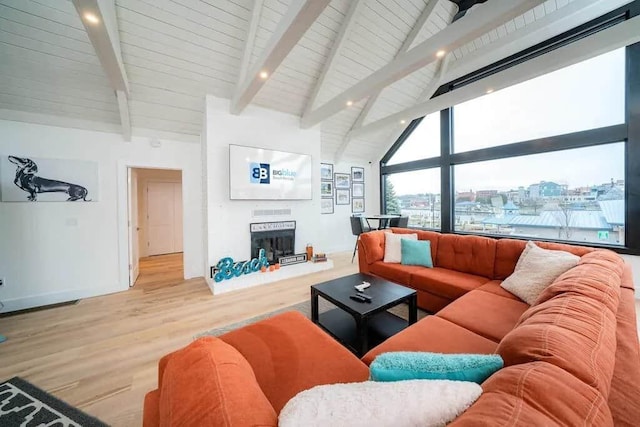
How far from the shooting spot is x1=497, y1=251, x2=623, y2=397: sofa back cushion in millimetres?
612

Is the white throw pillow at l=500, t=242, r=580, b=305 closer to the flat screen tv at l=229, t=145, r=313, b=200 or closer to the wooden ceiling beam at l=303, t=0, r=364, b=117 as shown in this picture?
the flat screen tv at l=229, t=145, r=313, b=200

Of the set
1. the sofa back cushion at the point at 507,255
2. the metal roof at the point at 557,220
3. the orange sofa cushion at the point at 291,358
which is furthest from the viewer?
the metal roof at the point at 557,220

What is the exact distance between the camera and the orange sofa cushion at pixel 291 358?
99 centimetres

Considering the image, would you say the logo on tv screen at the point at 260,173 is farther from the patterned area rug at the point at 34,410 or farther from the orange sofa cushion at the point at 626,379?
the orange sofa cushion at the point at 626,379

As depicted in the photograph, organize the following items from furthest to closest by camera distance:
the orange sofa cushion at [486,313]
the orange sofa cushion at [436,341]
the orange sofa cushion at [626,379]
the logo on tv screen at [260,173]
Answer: the logo on tv screen at [260,173], the orange sofa cushion at [486,313], the orange sofa cushion at [436,341], the orange sofa cushion at [626,379]

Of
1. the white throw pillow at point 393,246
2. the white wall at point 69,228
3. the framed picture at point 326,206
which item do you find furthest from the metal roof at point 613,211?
the white wall at point 69,228

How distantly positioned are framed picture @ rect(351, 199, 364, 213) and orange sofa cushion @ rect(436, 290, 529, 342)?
166 inches

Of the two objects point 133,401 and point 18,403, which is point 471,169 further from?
point 18,403

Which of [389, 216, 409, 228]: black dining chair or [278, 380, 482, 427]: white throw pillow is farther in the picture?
[389, 216, 409, 228]: black dining chair

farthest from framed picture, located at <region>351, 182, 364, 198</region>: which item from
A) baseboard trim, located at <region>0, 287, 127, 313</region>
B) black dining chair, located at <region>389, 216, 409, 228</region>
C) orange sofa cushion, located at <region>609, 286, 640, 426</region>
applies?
orange sofa cushion, located at <region>609, 286, 640, 426</region>

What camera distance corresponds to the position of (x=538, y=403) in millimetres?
492

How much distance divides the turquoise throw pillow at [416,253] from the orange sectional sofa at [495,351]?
914 millimetres

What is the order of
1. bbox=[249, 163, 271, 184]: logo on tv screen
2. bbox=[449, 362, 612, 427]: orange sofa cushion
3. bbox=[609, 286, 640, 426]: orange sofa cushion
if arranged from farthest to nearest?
bbox=[249, 163, 271, 184]: logo on tv screen < bbox=[609, 286, 640, 426]: orange sofa cushion < bbox=[449, 362, 612, 427]: orange sofa cushion

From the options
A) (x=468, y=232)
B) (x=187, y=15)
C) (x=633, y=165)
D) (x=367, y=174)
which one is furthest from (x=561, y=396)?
(x=367, y=174)
